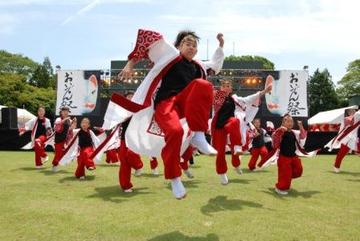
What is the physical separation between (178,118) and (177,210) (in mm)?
1503

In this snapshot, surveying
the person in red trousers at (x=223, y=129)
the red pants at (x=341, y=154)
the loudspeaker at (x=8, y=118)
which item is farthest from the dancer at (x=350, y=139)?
the loudspeaker at (x=8, y=118)

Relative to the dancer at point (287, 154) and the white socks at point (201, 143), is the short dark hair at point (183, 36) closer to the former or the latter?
the white socks at point (201, 143)

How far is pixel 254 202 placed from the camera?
6570 mm

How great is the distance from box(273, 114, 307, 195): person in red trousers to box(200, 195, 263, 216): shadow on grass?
1216mm

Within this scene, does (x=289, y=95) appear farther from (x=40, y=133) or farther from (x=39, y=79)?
(x=39, y=79)

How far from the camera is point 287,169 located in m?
7.67

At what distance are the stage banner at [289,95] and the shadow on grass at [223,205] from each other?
14222mm

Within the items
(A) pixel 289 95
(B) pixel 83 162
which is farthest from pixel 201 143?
(A) pixel 289 95

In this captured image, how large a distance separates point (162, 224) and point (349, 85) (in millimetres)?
50207

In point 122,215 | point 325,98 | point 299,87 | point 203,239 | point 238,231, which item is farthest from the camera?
point 325,98

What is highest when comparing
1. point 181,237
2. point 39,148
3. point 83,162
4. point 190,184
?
point 181,237

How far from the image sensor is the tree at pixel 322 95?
5616cm

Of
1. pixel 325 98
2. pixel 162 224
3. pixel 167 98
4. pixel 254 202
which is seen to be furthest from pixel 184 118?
pixel 325 98

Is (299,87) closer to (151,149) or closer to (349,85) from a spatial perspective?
(151,149)
